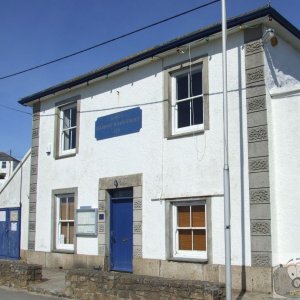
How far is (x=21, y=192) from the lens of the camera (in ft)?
62.4

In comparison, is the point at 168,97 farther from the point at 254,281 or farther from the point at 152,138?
the point at 254,281

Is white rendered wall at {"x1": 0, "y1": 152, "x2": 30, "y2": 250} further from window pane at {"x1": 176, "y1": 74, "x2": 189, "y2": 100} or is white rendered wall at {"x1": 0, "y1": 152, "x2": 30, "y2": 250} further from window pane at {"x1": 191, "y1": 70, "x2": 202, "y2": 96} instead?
window pane at {"x1": 191, "y1": 70, "x2": 202, "y2": 96}

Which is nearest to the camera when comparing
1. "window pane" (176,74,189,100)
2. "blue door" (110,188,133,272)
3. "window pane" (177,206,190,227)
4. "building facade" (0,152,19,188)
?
"window pane" (177,206,190,227)

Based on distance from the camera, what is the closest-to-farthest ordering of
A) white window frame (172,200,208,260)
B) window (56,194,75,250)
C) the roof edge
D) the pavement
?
the pavement
the roof edge
white window frame (172,200,208,260)
window (56,194,75,250)

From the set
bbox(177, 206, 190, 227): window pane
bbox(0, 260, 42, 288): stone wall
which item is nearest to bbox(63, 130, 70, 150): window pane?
bbox(0, 260, 42, 288): stone wall

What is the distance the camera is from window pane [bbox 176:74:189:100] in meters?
13.3

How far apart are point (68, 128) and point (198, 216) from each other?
6.43m

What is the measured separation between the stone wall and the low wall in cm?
192

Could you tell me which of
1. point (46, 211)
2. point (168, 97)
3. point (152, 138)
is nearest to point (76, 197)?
point (46, 211)

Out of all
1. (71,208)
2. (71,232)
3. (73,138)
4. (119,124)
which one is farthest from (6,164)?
(119,124)

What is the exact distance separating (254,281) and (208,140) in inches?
138

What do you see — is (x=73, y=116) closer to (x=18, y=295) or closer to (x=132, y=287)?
(x=18, y=295)

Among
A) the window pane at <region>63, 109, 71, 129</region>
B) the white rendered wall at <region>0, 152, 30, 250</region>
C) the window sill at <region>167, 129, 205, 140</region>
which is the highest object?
the window pane at <region>63, 109, 71, 129</region>

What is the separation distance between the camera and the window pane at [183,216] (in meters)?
12.7
